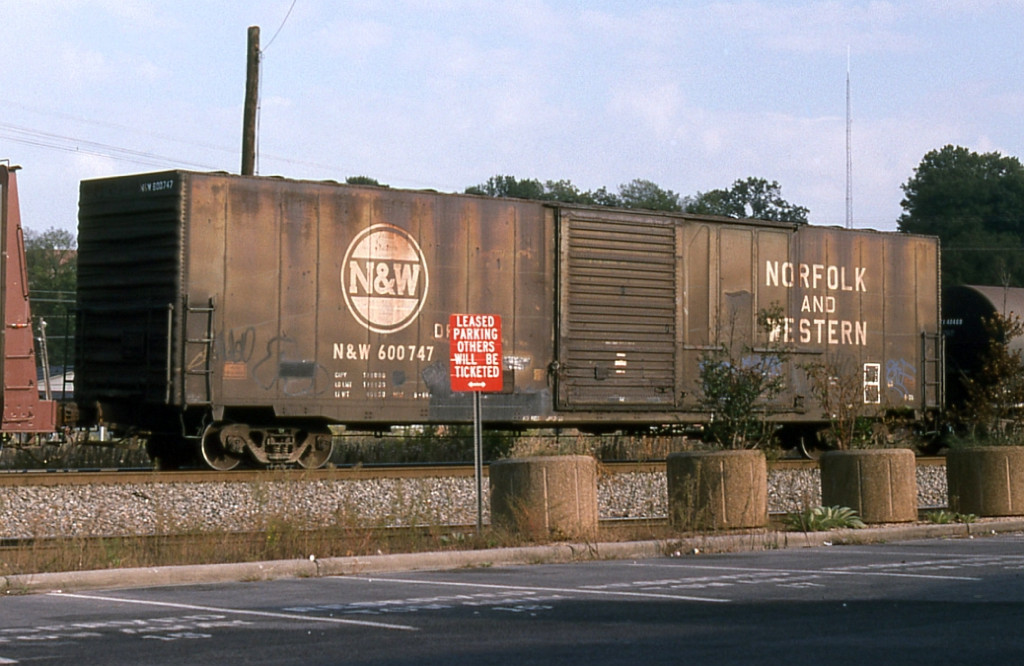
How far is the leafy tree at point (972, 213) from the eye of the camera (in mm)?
83125

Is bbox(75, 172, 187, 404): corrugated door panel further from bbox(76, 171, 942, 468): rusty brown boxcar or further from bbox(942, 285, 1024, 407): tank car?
bbox(942, 285, 1024, 407): tank car

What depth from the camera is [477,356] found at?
532 inches

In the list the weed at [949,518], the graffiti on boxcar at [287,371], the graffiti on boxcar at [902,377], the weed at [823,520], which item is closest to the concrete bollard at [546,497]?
the weed at [823,520]

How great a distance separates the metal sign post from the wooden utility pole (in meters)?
12.9

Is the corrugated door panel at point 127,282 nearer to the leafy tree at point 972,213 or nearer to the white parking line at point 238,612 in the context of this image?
the white parking line at point 238,612

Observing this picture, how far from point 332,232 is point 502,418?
366cm

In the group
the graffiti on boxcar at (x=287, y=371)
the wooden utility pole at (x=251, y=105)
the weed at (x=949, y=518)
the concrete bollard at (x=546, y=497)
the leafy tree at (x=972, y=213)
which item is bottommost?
the weed at (x=949, y=518)

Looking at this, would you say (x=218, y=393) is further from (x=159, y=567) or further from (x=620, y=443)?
(x=620, y=443)

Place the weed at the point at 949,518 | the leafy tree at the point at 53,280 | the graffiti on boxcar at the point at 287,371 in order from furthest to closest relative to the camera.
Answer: the leafy tree at the point at 53,280 → the graffiti on boxcar at the point at 287,371 → the weed at the point at 949,518

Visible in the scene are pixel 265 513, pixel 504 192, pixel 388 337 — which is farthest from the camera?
pixel 504 192

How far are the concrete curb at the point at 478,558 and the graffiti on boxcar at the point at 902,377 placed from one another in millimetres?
8238

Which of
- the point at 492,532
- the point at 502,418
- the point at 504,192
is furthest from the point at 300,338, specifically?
the point at 504,192

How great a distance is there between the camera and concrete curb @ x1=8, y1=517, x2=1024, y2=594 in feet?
33.1

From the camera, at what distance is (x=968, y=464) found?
52.9 ft
